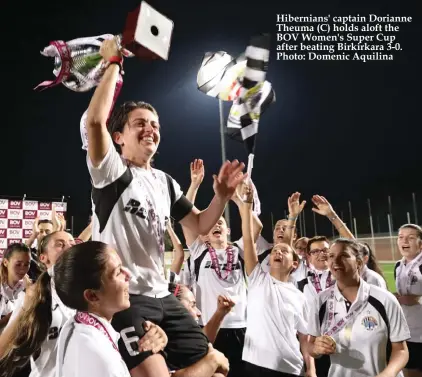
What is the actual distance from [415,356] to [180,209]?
4.72 meters

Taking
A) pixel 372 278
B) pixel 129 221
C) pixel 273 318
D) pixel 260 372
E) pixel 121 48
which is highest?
pixel 121 48

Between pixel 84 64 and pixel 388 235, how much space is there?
31073 millimetres

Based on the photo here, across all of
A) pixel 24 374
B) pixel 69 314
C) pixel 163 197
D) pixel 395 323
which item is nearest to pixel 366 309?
pixel 395 323

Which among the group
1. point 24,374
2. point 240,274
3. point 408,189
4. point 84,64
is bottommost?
point 24,374

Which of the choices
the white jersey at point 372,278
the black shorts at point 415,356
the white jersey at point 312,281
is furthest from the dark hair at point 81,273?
the black shorts at point 415,356

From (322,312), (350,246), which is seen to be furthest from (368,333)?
(350,246)

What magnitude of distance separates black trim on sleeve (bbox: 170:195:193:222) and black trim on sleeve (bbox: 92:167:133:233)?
574mm

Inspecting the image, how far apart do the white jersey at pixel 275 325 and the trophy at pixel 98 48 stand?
9.48ft

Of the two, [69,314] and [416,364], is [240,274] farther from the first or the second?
[69,314]

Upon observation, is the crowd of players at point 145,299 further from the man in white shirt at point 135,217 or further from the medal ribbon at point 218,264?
the medal ribbon at point 218,264

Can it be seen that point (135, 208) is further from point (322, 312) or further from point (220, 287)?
point (220, 287)

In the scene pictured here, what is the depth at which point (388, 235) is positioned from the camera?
105 feet

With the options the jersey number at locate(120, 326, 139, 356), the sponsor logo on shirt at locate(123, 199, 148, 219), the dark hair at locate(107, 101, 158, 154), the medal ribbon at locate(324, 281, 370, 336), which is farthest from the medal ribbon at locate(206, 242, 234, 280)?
the jersey number at locate(120, 326, 139, 356)

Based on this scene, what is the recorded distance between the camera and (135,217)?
9.43 feet
